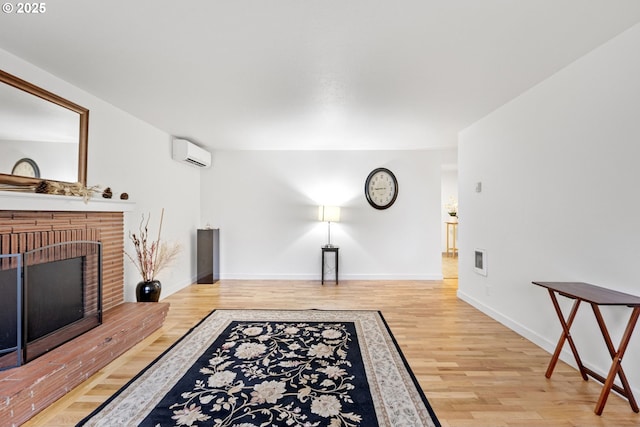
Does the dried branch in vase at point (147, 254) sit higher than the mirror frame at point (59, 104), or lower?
lower

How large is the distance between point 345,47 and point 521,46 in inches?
50.1

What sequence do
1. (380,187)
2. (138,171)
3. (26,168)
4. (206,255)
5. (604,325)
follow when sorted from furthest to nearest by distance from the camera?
(380,187), (206,255), (138,171), (26,168), (604,325)

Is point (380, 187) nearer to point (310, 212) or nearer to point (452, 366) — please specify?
point (310, 212)

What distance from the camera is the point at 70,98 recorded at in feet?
8.92

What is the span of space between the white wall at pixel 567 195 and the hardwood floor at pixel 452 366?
27cm

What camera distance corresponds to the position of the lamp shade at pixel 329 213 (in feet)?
17.0

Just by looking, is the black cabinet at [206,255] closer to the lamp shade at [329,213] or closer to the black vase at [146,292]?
the black vase at [146,292]

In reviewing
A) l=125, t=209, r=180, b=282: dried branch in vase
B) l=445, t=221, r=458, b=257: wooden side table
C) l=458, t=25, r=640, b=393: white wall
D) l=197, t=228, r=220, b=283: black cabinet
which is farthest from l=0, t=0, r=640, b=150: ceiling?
l=445, t=221, r=458, b=257: wooden side table

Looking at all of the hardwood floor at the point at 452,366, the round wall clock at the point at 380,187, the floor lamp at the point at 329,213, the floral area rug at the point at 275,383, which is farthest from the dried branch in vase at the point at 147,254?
the round wall clock at the point at 380,187

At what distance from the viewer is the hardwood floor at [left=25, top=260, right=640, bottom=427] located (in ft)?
5.98

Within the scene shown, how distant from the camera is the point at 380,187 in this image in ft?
18.0

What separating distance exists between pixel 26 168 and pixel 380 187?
473 centimetres

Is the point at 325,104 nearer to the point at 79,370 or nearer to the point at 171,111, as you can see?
the point at 171,111

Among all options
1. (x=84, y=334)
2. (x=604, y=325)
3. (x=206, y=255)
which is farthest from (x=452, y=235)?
(x=84, y=334)
